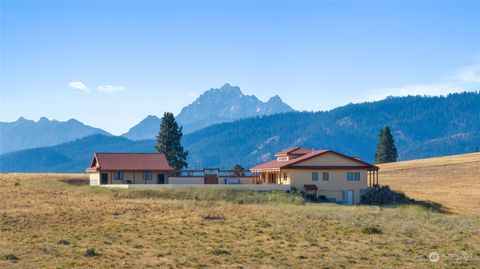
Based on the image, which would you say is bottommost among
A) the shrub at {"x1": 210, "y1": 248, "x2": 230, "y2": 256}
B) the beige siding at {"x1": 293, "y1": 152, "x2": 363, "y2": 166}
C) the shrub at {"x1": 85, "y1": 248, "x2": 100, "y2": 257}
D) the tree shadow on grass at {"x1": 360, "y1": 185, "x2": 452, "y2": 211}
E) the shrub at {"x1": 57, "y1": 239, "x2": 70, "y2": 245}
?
the shrub at {"x1": 210, "y1": 248, "x2": 230, "y2": 256}

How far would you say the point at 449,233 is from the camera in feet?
154

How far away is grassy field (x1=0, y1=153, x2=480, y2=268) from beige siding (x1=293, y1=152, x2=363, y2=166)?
9465 millimetres

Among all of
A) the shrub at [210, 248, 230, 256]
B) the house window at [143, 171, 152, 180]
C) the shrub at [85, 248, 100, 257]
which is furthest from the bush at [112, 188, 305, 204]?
the shrub at [85, 248, 100, 257]

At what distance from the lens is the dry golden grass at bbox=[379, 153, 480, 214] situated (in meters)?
77.0

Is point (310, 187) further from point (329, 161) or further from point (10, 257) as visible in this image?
point (10, 257)

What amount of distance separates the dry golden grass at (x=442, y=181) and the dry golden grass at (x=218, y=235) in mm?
14403

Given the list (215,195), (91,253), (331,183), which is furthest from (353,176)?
(91,253)

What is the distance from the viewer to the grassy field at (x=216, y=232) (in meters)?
35.7

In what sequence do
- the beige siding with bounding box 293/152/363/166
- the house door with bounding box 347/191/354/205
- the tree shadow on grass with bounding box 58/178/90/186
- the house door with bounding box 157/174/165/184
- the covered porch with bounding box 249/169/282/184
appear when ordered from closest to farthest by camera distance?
the house door with bounding box 347/191/354/205
the beige siding with bounding box 293/152/363/166
the covered porch with bounding box 249/169/282/184
the house door with bounding box 157/174/165/184
the tree shadow on grass with bounding box 58/178/90/186

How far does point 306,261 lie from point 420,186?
62034 millimetres

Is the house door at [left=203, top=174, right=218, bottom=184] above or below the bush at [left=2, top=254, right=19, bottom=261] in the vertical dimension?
above

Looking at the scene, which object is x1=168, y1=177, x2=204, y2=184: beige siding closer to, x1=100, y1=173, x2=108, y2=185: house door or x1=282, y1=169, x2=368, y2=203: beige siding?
x1=100, y1=173, x2=108, y2=185: house door

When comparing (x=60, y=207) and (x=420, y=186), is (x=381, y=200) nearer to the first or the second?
(x=420, y=186)

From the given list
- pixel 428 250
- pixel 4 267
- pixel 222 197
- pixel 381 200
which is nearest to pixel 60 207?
pixel 222 197
